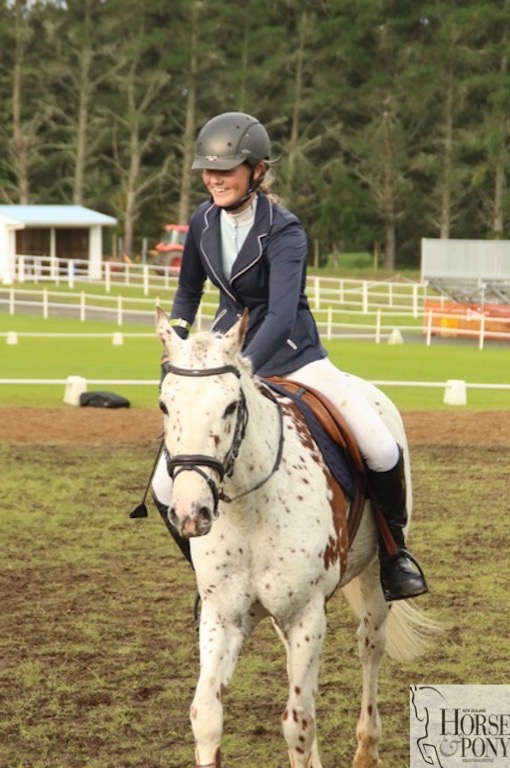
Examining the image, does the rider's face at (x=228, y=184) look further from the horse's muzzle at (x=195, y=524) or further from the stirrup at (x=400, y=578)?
the stirrup at (x=400, y=578)

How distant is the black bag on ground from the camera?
20.7 metres

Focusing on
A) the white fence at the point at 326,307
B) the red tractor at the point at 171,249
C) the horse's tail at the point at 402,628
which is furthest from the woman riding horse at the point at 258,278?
the red tractor at the point at 171,249

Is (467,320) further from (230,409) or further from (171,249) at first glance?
(230,409)

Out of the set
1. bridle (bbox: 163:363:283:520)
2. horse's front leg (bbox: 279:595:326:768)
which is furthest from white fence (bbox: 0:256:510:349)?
bridle (bbox: 163:363:283:520)

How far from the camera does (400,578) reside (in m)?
6.59

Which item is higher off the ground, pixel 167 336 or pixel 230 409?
pixel 167 336

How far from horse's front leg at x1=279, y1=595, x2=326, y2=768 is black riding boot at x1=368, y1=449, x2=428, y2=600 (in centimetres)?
104

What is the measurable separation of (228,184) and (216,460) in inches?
59.7

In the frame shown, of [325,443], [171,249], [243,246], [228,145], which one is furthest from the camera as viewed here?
[171,249]

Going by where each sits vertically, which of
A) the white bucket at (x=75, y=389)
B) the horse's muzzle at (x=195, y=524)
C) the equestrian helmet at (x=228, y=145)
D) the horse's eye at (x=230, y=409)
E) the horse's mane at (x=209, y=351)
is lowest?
the white bucket at (x=75, y=389)

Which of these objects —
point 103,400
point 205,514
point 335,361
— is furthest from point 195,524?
point 335,361

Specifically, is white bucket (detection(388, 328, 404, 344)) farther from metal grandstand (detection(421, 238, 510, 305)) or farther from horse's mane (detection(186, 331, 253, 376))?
horse's mane (detection(186, 331, 253, 376))

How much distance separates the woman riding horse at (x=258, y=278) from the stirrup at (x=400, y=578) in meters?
0.29

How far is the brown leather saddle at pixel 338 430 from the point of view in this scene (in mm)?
6145
